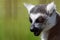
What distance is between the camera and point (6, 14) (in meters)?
0.89

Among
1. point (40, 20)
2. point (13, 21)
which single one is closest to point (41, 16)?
point (40, 20)

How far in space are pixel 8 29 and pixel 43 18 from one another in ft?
0.87

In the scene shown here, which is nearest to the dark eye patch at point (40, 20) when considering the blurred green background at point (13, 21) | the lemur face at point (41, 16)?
the lemur face at point (41, 16)

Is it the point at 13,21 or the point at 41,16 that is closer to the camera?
the point at 41,16

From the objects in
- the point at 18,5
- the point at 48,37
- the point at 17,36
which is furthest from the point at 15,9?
the point at 48,37

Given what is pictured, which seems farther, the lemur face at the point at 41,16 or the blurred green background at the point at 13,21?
the blurred green background at the point at 13,21

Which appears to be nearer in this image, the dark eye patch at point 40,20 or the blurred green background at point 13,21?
the dark eye patch at point 40,20

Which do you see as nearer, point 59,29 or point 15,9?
point 59,29

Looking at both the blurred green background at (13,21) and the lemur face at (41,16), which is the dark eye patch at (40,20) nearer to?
the lemur face at (41,16)

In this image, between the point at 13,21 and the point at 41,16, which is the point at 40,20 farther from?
the point at 13,21

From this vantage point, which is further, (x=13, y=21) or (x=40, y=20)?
(x=13, y=21)

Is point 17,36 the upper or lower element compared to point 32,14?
lower

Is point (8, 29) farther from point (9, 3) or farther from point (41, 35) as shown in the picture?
point (41, 35)

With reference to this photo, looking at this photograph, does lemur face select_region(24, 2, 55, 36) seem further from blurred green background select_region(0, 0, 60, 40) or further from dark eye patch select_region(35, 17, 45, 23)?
blurred green background select_region(0, 0, 60, 40)
